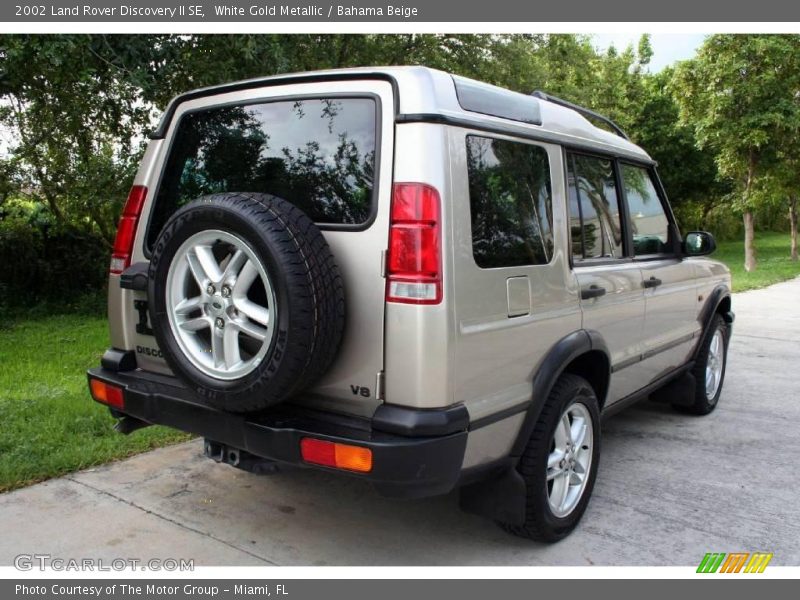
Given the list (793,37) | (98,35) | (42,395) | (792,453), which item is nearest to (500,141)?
(792,453)

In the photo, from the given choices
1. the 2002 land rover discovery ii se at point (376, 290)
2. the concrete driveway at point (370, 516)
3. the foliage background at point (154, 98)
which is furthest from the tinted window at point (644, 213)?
the foliage background at point (154, 98)

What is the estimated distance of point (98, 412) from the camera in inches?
190

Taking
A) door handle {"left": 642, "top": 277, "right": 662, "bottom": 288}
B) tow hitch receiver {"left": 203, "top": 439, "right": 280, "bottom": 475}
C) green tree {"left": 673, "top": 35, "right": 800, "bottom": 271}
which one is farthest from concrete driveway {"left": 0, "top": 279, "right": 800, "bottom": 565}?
green tree {"left": 673, "top": 35, "right": 800, "bottom": 271}

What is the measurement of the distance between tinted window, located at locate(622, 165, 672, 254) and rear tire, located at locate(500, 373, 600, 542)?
122 cm

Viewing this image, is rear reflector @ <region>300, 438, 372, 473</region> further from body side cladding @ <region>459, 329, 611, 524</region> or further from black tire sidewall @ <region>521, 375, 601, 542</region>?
black tire sidewall @ <region>521, 375, 601, 542</region>

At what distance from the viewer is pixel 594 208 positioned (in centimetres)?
370

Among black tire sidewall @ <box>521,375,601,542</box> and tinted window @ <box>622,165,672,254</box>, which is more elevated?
tinted window @ <box>622,165,672,254</box>

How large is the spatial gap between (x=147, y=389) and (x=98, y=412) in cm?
199

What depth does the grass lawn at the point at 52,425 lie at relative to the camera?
3975 mm

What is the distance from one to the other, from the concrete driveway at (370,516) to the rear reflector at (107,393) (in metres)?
0.60

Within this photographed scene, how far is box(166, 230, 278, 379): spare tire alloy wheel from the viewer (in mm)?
2604

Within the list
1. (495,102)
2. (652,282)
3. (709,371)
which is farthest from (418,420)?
(709,371)

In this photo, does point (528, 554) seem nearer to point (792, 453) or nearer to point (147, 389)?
point (147, 389)

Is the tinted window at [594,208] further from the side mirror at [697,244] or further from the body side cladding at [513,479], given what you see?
the side mirror at [697,244]
